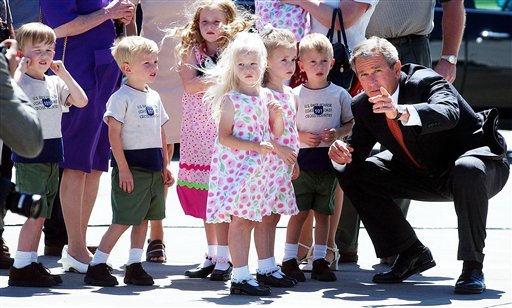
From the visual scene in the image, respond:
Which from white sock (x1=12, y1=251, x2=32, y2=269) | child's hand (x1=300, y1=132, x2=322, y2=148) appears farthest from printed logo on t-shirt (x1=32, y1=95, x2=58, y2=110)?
child's hand (x1=300, y1=132, x2=322, y2=148)

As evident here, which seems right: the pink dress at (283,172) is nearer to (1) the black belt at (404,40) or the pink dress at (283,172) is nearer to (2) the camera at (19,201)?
(1) the black belt at (404,40)

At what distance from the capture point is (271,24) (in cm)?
713

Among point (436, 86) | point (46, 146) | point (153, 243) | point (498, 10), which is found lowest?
point (153, 243)

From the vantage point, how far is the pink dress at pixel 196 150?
695cm

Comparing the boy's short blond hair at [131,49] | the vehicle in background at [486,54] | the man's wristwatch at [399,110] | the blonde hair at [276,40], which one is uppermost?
the vehicle in background at [486,54]

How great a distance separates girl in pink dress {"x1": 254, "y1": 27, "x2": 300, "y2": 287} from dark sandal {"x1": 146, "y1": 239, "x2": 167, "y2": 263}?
94cm

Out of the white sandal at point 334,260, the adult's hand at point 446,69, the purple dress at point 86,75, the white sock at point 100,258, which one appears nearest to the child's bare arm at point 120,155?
the white sock at point 100,258

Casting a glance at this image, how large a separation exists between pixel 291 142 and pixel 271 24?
966 millimetres

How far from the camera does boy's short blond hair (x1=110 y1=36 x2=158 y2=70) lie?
6.42 metres

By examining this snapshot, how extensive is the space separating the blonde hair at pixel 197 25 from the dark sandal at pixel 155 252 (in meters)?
1.08

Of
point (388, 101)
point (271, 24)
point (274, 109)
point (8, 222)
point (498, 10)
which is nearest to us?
point (388, 101)

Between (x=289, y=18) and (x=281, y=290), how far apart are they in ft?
5.36

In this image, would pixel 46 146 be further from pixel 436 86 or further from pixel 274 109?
pixel 436 86

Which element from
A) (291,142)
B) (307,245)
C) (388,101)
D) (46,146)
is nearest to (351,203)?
(307,245)
